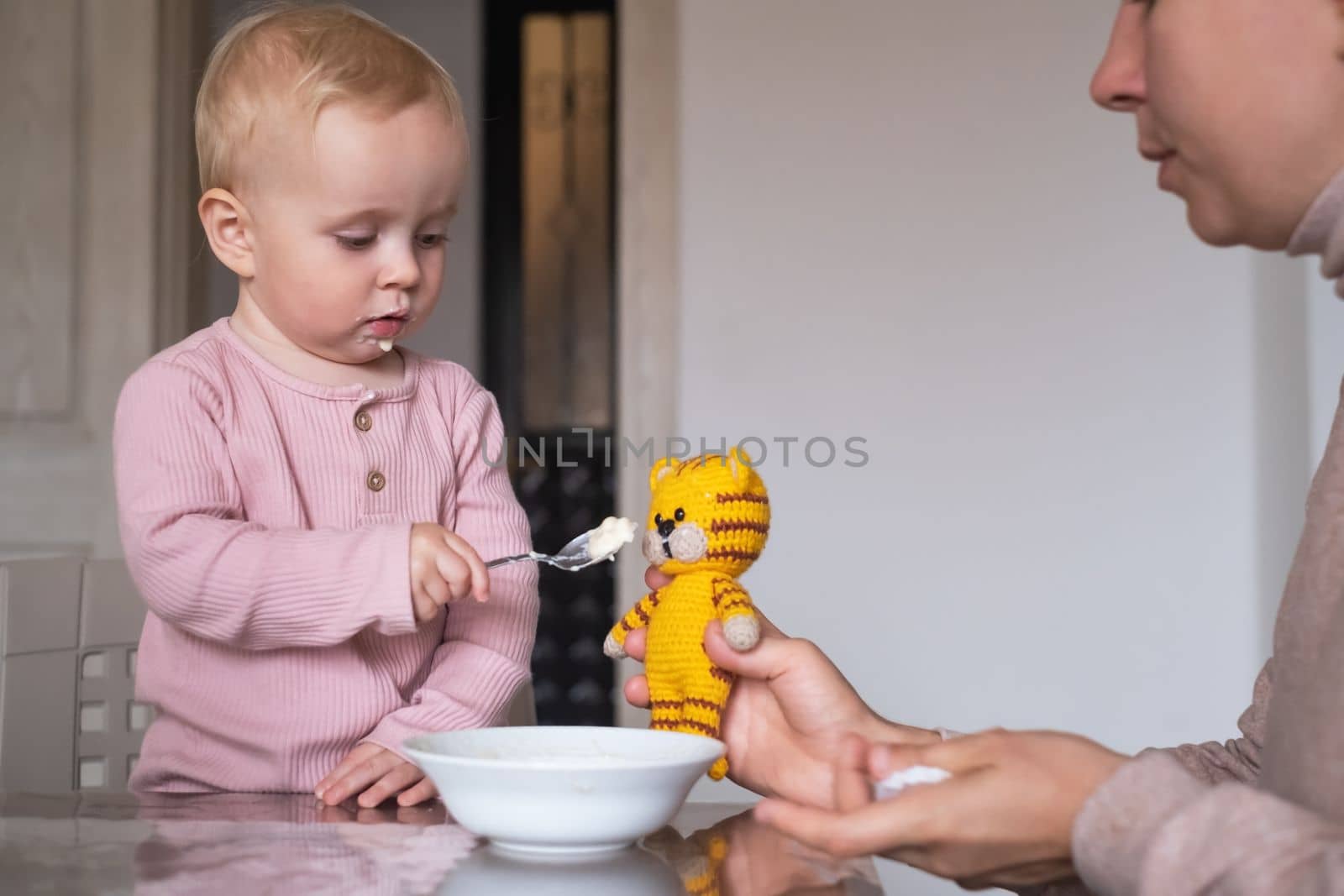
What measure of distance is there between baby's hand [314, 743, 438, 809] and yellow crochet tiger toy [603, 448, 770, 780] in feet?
0.61

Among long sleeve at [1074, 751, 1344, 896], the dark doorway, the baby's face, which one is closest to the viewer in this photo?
long sleeve at [1074, 751, 1344, 896]

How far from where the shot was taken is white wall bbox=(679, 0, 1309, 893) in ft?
7.59

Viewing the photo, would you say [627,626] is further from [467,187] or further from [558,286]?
[467,187]

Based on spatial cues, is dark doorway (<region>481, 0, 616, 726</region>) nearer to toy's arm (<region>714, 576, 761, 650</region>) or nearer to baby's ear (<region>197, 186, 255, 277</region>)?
baby's ear (<region>197, 186, 255, 277</region>)

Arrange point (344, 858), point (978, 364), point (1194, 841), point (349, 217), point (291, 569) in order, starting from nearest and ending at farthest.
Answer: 1. point (1194, 841)
2. point (344, 858)
3. point (291, 569)
4. point (349, 217)
5. point (978, 364)

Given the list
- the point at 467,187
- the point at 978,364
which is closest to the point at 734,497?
the point at 978,364

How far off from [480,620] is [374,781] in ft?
0.72

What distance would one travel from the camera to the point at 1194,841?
57 cm

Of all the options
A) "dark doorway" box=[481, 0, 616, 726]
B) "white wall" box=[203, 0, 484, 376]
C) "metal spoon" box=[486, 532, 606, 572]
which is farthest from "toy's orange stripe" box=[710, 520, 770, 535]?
"white wall" box=[203, 0, 484, 376]

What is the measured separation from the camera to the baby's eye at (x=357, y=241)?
113cm

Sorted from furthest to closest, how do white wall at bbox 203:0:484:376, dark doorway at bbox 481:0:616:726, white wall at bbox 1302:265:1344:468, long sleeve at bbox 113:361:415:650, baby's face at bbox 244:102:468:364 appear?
white wall at bbox 203:0:484:376
dark doorway at bbox 481:0:616:726
white wall at bbox 1302:265:1344:468
baby's face at bbox 244:102:468:364
long sleeve at bbox 113:361:415:650

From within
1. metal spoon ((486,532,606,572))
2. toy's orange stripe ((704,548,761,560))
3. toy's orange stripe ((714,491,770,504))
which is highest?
toy's orange stripe ((714,491,770,504))

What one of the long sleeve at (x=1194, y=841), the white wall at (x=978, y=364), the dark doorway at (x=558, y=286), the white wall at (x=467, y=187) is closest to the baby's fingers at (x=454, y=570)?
the long sleeve at (x=1194, y=841)

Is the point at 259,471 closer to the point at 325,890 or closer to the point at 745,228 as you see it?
the point at 325,890
